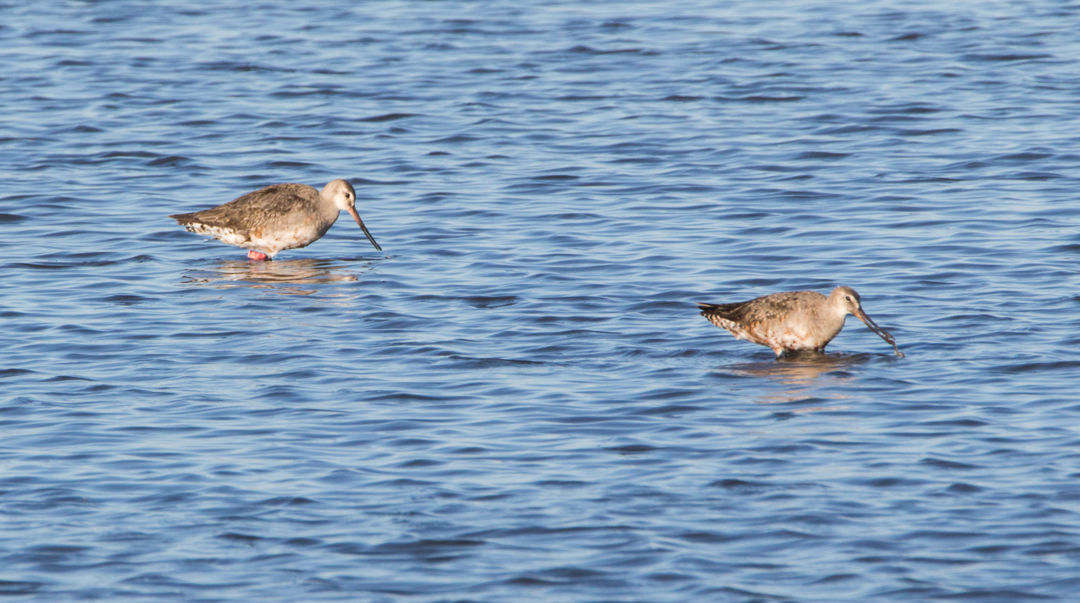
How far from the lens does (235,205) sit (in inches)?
662

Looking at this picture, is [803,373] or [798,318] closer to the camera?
[803,373]

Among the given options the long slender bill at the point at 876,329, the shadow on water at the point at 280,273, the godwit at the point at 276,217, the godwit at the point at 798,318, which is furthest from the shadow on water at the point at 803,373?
the godwit at the point at 276,217

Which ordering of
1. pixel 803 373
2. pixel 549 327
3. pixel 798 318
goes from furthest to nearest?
pixel 549 327 → pixel 798 318 → pixel 803 373

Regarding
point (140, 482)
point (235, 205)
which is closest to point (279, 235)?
point (235, 205)

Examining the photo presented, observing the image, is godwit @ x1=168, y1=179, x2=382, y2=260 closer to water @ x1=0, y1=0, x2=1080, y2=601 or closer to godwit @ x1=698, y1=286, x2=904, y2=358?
water @ x1=0, y1=0, x2=1080, y2=601

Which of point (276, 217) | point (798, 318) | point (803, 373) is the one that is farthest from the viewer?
point (276, 217)

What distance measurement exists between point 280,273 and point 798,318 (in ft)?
20.3

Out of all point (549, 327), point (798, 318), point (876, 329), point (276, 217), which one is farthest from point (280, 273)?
point (876, 329)

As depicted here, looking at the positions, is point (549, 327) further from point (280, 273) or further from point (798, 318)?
point (280, 273)

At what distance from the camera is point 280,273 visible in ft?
54.4

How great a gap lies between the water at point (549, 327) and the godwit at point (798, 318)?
0.23m

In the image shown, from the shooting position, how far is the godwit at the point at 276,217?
16.6 m

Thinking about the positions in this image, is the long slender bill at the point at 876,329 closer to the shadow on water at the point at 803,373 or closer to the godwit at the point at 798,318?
the godwit at the point at 798,318

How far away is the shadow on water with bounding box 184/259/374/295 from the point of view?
52.4 ft
